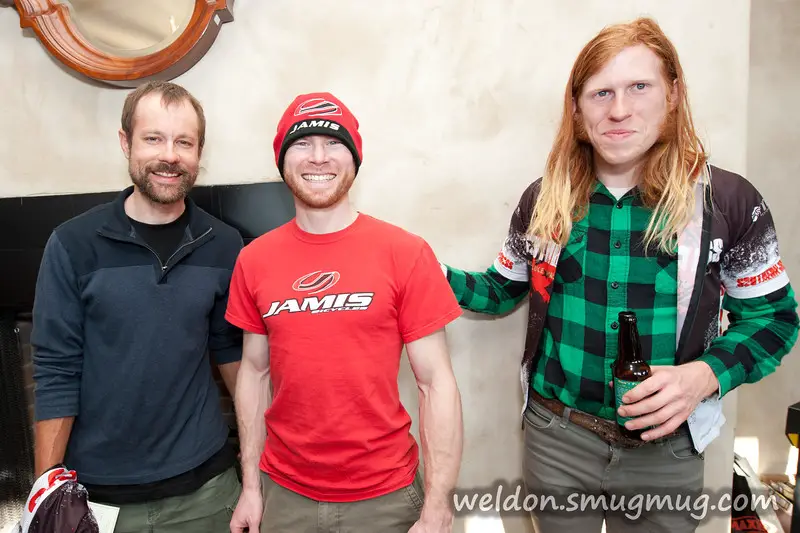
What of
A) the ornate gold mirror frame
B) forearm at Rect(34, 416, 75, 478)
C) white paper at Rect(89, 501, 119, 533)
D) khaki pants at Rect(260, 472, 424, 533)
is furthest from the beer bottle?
the ornate gold mirror frame

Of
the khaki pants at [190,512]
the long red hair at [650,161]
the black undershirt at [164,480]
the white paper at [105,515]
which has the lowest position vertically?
the khaki pants at [190,512]

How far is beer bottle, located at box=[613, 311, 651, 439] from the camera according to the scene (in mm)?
1140

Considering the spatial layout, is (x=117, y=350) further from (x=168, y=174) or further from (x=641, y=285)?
(x=641, y=285)

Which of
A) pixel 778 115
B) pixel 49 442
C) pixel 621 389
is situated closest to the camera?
pixel 621 389

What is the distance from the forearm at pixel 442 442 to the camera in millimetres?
1247

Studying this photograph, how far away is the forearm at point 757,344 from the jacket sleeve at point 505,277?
0.55 m

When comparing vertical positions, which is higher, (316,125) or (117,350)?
(316,125)

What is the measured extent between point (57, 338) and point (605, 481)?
154 cm

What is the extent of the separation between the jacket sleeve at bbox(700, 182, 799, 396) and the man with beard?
1405 millimetres

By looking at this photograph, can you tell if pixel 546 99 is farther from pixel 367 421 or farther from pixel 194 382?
pixel 194 382

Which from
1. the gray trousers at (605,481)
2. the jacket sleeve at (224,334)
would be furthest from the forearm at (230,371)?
the gray trousers at (605,481)

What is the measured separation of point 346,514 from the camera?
1264mm

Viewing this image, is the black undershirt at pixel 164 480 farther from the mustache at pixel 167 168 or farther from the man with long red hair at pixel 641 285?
the man with long red hair at pixel 641 285

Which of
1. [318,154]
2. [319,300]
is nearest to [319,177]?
[318,154]
